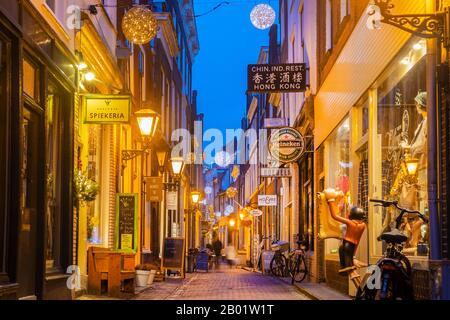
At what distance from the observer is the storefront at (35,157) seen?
891 centimetres

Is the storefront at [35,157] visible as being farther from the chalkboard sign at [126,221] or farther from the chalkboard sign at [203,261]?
the chalkboard sign at [203,261]

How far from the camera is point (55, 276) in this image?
11.4 metres

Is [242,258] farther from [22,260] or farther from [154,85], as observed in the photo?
[22,260]

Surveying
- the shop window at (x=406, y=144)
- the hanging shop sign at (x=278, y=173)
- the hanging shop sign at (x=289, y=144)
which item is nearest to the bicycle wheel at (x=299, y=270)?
the hanging shop sign at (x=289, y=144)

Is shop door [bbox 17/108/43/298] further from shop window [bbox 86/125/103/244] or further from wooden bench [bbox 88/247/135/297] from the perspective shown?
shop window [bbox 86/125/103/244]

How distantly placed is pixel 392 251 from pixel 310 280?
42.2ft

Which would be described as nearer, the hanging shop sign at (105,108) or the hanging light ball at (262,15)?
the hanging shop sign at (105,108)

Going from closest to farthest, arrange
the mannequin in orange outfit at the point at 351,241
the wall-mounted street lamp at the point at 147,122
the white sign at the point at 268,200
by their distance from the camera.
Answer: the mannequin in orange outfit at the point at 351,241 < the wall-mounted street lamp at the point at 147,122 < the white sign at the point at 268,200

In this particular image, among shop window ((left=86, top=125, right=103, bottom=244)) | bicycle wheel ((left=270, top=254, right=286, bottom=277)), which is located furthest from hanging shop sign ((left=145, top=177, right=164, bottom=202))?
bicycle wheel ((left=270, top=254, right=286, bottom=277))

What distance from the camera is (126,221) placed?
55.3 ft

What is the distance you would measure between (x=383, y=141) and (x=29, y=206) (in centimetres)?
566

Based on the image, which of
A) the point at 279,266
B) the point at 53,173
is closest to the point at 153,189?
the point at 279,266

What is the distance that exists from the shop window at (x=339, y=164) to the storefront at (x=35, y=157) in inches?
231

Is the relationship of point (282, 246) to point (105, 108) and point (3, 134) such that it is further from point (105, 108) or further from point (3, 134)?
point (3, 134)
